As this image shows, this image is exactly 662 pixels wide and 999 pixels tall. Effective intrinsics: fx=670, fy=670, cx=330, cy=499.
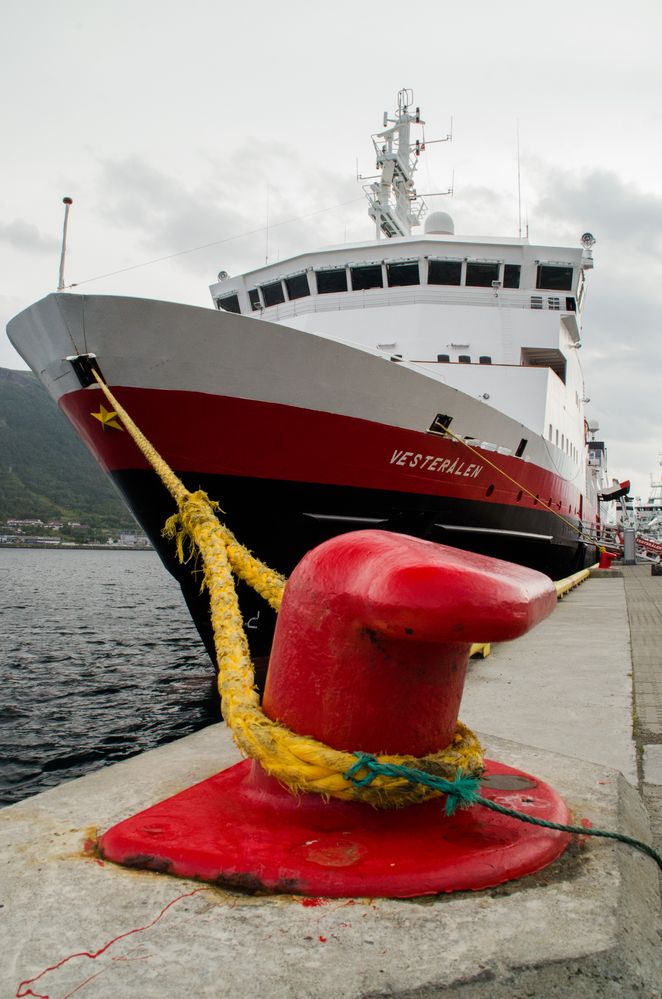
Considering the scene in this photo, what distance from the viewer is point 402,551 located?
1574mm

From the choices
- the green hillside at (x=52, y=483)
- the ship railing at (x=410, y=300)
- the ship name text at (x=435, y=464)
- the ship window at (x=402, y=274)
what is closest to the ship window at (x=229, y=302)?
the ship railing at (x=410, y=300)

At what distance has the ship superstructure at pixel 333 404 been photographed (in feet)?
21.1

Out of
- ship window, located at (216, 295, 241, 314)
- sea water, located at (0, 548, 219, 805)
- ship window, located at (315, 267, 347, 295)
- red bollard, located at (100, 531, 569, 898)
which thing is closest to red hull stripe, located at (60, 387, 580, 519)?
sea water, located at (0, 548, 219, 805)

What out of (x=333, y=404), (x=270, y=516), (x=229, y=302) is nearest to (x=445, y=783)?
(x=270, y=516)

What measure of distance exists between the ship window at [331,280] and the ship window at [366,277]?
0.19m

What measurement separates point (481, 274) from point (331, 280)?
2795 millimetres

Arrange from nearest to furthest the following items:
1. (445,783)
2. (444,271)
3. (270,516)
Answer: (445,783) → (270,516) → (444,271)

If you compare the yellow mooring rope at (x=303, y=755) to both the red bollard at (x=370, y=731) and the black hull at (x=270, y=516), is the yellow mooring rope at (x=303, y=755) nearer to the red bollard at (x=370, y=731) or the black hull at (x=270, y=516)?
the red bollard at (x=370, y=731)

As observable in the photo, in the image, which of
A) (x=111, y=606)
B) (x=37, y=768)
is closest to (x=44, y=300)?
(x=37, y=768)

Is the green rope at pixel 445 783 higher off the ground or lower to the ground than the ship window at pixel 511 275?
lower

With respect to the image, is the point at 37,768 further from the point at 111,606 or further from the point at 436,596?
the point at 111,606

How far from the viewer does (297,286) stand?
41.6 ft

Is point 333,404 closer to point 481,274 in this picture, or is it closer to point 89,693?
point 89,693

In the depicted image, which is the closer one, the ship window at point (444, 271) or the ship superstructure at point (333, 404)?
the ship superstructure at point (333, 404)
